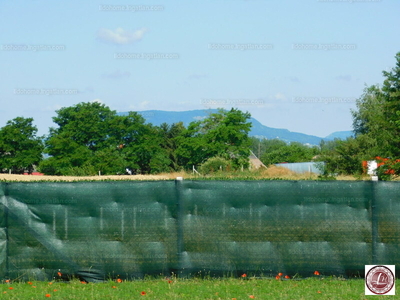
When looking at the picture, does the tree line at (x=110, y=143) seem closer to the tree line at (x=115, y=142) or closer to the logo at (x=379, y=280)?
the tree line at (x=115, y=142)

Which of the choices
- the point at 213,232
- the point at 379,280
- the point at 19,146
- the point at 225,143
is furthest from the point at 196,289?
the point at 19,146

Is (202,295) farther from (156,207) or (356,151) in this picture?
(356,151)

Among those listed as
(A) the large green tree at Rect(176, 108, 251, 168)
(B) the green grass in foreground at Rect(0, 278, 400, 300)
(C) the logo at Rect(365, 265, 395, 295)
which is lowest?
(B) the green grass in foreground at Rect(0, 278, 400, 300)

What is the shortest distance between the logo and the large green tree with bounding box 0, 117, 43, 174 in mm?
74538

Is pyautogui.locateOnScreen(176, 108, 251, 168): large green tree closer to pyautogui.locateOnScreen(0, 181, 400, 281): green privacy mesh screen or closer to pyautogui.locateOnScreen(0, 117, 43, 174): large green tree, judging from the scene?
pyautogui.locateOnScreen(0, 117, 43, 174): large green tree

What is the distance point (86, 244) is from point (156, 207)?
129cm

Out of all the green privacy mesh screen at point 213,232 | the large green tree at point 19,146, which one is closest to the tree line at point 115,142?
the large green tree at point 19,146

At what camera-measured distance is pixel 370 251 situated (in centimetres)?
882

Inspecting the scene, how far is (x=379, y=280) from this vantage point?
316 inches

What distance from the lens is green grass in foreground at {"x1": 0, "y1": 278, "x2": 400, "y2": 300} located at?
7.64 m

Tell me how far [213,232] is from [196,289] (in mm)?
1085

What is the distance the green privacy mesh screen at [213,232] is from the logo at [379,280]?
1.26 feet

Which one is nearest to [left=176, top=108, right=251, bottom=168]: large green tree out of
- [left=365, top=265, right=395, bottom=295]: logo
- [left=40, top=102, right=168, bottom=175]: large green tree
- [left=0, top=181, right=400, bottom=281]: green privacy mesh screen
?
[left=40, top=102, right=168, bottom=175]: large green tree

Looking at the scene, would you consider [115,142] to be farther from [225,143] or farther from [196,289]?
[196,289]
